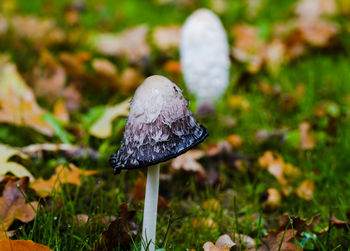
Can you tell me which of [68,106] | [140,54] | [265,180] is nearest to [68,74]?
[68,106]

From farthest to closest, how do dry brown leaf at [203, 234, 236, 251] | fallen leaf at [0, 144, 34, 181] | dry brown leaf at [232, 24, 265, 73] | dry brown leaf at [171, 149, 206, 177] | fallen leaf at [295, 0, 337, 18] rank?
1. fallen leaf at [295, 0, 337, 18]
2. dry brown leaf at [232, 24, 265, 73]
3. dry brown leaf at [171, 149, 206, 177]
4. fallen leaf at [0, 144, 34, 181]
5. dry brown leaf at [203, 234, 236, 251]

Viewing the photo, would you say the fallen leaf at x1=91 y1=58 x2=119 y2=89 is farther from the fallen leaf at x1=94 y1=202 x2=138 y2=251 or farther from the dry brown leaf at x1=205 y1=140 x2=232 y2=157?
the fallen leaf at x1=94 y1=202 x2=138 y2=251

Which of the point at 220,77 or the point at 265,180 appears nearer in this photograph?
the point at 265,180

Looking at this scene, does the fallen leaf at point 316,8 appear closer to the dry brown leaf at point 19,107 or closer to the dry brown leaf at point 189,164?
the dry brown leaf at point 189,164

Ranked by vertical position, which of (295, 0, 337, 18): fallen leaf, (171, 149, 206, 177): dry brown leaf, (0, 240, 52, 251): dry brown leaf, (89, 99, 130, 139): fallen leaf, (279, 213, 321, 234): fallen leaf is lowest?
(0, 240, 52, 251): dry brown leaf

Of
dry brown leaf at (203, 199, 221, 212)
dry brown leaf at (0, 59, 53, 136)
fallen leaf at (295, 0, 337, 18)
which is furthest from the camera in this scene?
fallen leaf at (295, 0, 337, 18)

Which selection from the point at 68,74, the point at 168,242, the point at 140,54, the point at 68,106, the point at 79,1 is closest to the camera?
the point at 168,242

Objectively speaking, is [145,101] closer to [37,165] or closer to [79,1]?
[37,165]

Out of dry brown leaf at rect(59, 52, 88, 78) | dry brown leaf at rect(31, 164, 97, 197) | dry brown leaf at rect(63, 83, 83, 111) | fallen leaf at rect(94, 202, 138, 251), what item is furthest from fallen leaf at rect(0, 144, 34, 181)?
dry brown leaf at rect(59, 52, 88, 78)
